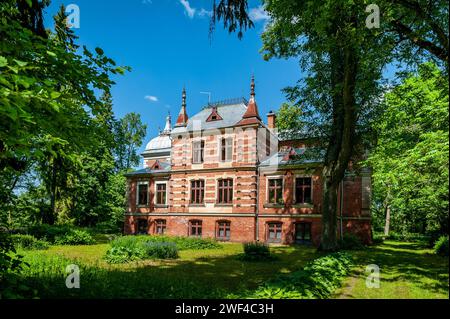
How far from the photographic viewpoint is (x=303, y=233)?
2356cm

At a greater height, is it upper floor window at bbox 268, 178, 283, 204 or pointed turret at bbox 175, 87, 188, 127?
pointed turret at bbox 175, 87, 188, 127

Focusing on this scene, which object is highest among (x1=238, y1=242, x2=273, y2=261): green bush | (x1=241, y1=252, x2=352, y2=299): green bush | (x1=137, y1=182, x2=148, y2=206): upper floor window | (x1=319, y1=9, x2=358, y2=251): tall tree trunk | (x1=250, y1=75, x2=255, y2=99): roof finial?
(x1=250, y1=75, x2=255, y2=99): roof finial

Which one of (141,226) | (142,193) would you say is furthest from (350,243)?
(142,193)

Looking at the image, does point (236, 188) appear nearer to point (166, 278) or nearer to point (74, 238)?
point (74, 238)

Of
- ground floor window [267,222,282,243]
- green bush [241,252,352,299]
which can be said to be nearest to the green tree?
ground floor window [267,222,282,243]

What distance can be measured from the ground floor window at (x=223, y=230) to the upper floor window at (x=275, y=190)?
14.2 ft

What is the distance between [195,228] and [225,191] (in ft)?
14.8

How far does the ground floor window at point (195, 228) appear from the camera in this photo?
89.6 feet

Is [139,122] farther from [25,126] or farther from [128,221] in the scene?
[25,126]

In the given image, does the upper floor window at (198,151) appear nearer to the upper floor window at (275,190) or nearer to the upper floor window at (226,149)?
the upper floor window at (226,149)

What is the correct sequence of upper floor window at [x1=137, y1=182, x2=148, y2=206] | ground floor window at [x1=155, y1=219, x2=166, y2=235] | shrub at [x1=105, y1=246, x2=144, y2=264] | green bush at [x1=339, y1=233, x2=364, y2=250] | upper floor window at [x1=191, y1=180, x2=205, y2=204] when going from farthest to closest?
upper floor window at [x1=137, y1=182, x2=148, y2=206] < ground floor window at [x1=155, y1=219, x2=166, y2=235] < upper floor window at [x1=191, y1=180, x2=205, y2=204] < green bush at [x1=339, y1=233, x2=364, y2=250] < shrub at [x1=105, y1=246, x2=144, y2=264]

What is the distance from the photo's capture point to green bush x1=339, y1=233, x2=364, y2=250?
64.5ft

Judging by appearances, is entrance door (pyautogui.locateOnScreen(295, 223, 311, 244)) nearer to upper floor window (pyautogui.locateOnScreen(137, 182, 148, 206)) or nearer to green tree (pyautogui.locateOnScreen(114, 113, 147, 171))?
upper floor window (pyautogui.locateOnScreen(137, 182, 148, 206))

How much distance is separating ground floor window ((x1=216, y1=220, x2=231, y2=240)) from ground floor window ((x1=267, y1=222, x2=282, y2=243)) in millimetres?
3482
